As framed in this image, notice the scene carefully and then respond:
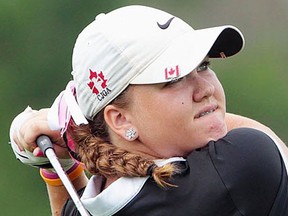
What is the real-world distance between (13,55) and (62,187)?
47.8 ft

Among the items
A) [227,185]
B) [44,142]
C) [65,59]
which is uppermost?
[44,142]

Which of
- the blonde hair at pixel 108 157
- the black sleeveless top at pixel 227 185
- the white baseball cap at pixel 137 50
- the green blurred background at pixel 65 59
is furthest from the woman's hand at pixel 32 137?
the green blurred background at pixel 65 59

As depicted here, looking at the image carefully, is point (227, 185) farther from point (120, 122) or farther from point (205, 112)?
point (120, 122)

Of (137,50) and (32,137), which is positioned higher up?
(137,50)

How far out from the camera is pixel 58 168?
3.38 m

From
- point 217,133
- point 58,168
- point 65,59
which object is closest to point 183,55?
point 217,133

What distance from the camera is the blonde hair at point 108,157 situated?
10.0ft

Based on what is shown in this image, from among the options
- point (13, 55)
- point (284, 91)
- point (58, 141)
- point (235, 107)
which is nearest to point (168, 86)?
point (58, 141)

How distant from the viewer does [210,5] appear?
1702 cm

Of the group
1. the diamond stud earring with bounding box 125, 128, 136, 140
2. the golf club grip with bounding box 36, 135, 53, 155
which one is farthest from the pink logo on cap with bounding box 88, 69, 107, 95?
the golf club grip with bounding box 36, 135, 53, 155

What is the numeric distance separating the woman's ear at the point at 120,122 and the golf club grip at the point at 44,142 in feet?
1.25

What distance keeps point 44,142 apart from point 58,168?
143 millimetres

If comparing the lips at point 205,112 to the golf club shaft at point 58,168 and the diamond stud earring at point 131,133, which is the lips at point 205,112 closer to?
the diamond stud earring at point 131,133

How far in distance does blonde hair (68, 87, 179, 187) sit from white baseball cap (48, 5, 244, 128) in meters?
0.06
